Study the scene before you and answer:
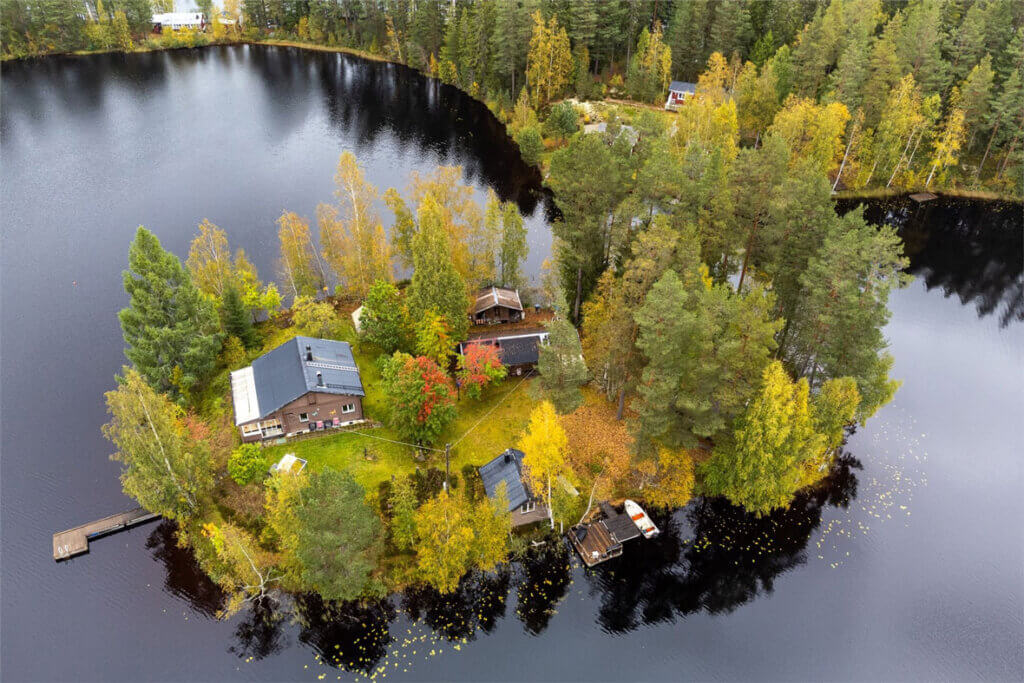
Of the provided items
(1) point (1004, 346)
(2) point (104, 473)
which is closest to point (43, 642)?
(2) point (104, 473)

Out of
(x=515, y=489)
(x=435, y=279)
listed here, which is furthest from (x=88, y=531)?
(x=435, y=279)

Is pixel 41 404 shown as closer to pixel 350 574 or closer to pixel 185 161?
pixel 350 574

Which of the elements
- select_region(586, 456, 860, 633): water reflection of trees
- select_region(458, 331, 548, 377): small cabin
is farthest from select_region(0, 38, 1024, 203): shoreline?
select_region(586, 456, 860, 633): water reflection of trees

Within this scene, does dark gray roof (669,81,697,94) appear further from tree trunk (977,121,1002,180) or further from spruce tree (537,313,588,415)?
spruce tree (537,313,588,415)

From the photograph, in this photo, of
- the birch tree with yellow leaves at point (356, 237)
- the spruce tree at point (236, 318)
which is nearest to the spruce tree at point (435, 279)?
the birch tree with yellow leaves at point (356, 237)

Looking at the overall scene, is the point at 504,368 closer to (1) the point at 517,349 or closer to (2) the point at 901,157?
(1) the point at 517,349
